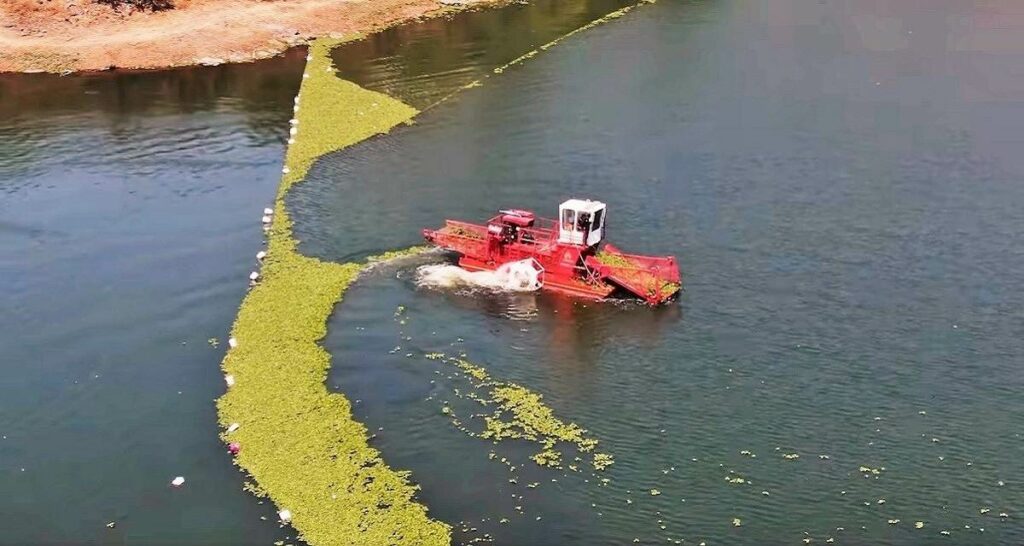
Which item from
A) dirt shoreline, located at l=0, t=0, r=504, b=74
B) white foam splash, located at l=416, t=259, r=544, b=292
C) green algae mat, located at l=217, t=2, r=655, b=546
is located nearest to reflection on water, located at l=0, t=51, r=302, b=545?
green algae mat, located at l=217, t=2, r=655, b=546

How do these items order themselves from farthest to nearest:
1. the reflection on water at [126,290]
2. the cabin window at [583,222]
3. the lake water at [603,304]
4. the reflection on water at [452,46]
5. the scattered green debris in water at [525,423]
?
the reflection on water at [452,46] < the cabin window at [583,222] < the scattered green debris in water at [525,423] < the reflection on water at [126,290] < the lake water at [603,304]

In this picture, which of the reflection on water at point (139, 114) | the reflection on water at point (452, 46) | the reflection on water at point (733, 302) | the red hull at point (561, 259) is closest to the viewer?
the reflection on water at point (733, 302)

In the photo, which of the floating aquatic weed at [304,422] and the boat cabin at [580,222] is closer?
the floating aquatic weed at [304,422]

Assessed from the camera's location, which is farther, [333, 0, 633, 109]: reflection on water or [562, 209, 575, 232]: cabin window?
[333, 0, 633, 109]: reflection on water

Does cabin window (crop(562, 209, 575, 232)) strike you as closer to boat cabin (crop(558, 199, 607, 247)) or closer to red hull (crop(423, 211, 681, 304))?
boat cabin (crop(558, 199, 607, 247))

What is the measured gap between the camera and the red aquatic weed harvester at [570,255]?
45.0 meters

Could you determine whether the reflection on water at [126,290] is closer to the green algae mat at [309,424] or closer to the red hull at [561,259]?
the green algae mat at [309,424]

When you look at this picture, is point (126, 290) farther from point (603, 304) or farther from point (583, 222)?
point (603, 304)

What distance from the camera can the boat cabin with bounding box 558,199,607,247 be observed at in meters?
45.3

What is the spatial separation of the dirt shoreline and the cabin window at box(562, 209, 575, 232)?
48557 millimetres

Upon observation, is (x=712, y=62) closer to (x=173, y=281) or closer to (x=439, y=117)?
(x=439, y=117)

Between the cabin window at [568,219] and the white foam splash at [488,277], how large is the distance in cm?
240

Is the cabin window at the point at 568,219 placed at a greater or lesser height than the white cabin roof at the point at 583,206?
lesser

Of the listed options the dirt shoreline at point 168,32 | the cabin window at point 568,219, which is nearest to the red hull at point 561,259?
the cabin window at point 568,219
